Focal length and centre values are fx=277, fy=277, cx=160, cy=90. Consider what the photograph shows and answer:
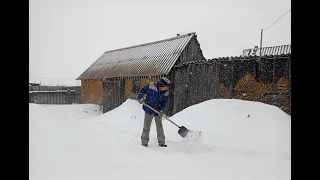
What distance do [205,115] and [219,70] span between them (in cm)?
308

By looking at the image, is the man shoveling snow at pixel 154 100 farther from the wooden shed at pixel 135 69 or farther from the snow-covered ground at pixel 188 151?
the wooden shed at pixel 135 69

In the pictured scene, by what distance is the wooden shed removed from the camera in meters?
15.5

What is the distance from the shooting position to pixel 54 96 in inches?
945

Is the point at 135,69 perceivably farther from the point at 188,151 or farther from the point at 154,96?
the point at 188,151

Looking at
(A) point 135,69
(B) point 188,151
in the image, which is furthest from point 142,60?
(B) point 188,151

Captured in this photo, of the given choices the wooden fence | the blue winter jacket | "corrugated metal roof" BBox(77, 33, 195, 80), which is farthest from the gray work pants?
the wooden fence

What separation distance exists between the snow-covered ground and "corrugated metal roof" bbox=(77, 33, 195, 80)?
6.92 m

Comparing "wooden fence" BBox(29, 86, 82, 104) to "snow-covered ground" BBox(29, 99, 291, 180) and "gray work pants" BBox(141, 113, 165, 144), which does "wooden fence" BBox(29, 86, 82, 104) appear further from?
"gray work pants" BBox(141, 113, 165, 144)

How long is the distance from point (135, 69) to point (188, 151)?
39.6 feet
